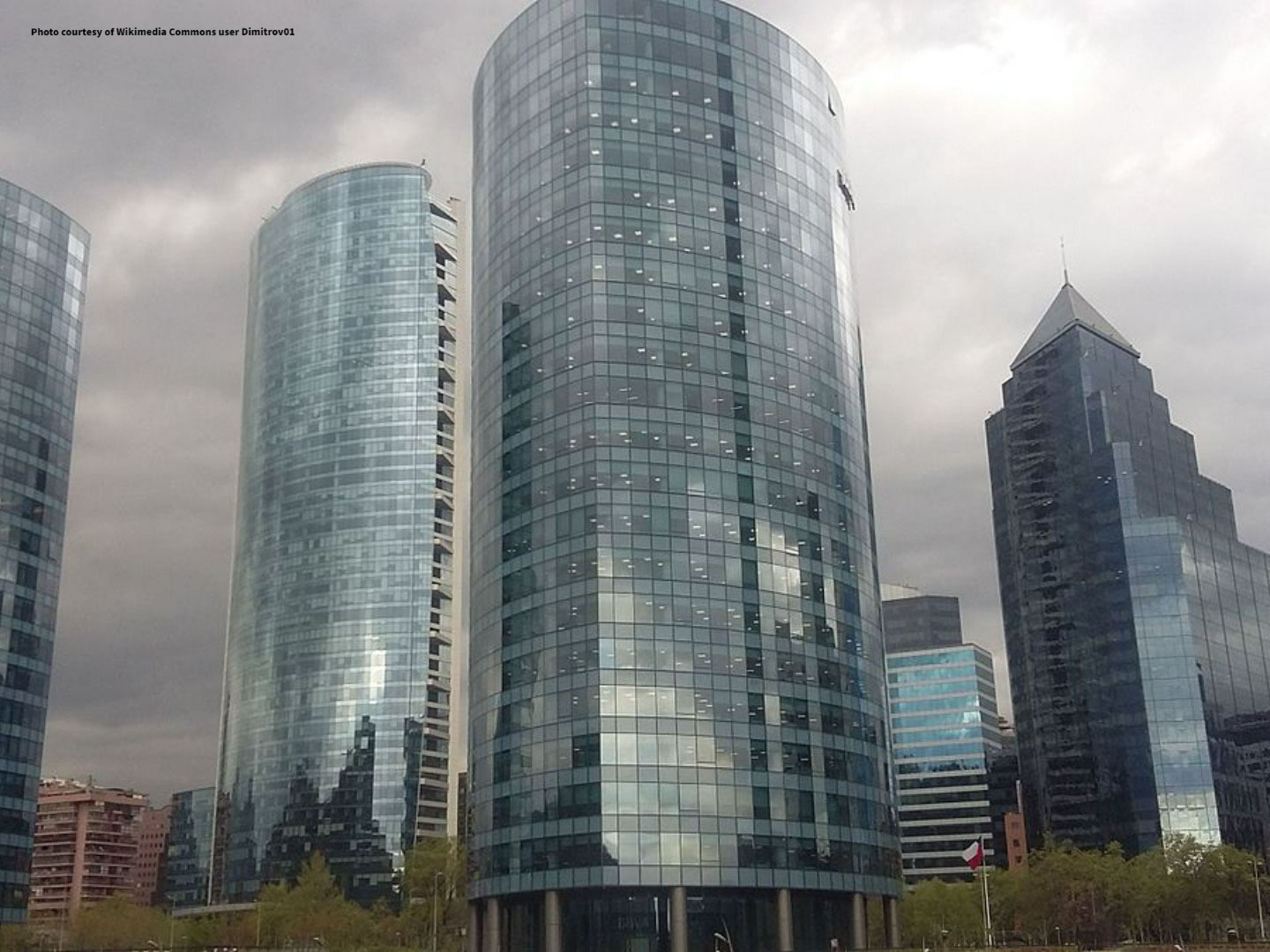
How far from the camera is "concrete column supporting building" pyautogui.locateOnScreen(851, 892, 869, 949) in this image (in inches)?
5753

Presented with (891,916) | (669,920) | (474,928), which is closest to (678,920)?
(669,920)

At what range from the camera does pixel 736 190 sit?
16200 cm

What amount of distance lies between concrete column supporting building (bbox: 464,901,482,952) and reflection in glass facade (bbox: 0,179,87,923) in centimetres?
6579

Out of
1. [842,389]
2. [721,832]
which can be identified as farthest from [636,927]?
[842,389]

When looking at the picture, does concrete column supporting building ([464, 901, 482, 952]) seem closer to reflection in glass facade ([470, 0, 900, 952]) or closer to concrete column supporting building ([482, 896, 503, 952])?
reflection in glass facade ([470, 0, 900, 952])

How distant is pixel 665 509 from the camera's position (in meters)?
147

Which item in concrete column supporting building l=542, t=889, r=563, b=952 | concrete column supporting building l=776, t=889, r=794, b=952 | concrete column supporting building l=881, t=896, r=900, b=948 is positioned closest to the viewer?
concrete column supporting building l=542, t=889, r=563, b=952

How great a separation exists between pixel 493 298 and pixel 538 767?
5769 cm

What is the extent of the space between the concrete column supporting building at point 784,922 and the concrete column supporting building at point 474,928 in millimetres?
34215

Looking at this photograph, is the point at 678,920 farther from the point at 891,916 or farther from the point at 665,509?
the point at 665,509

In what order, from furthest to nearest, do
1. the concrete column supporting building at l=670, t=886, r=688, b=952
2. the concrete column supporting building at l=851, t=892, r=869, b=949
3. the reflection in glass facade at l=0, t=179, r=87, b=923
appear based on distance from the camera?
1. the reflection in glass facade at l=0, t=179, r=87, b=923
2. the concrete column supporting building at l=851, t=892, r=869, b=949
3. the concrete column supporting building at l=670, t=886, r=688, b=952

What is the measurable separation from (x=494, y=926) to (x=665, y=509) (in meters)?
48.3

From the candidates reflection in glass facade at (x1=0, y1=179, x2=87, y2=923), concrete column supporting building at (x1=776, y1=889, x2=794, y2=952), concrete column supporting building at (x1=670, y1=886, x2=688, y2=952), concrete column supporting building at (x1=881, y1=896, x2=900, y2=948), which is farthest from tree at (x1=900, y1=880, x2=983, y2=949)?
reflection in glass facade at (x1=0, y1=179, x2=87, y2=923)

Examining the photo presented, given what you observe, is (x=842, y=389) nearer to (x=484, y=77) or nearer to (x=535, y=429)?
(x=535, y=429)
